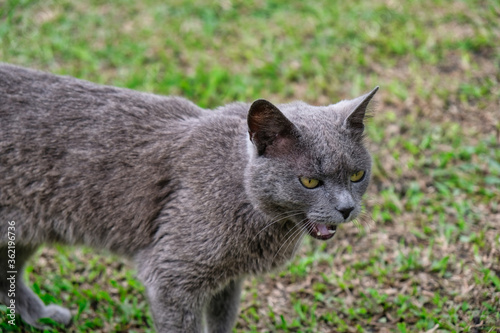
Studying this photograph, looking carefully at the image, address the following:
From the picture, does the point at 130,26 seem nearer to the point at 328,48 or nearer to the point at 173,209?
the point at 328,48

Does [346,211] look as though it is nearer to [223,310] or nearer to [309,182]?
[309,182]

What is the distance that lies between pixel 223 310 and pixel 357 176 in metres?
1.30

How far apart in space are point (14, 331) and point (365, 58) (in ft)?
13.9

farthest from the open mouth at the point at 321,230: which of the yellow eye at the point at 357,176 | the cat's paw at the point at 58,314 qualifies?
the cat's paw at the point at 58,314

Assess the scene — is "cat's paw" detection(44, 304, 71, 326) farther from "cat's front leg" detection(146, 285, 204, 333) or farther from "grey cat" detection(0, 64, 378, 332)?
"cat's front leg" detection(146, 285, 204, 333)

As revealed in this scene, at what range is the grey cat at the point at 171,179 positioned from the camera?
108 inches

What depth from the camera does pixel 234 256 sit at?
9.55 ft

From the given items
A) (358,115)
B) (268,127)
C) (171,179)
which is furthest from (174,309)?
(358,115)

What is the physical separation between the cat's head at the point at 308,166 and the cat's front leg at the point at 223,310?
Result: 841 millimetres

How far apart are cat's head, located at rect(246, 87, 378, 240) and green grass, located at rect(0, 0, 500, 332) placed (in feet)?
3.55

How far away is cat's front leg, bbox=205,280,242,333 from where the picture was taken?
3438 millimetres

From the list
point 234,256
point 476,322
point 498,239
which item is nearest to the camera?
point 234,256

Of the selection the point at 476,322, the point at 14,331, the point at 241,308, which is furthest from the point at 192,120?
the point at 476,322

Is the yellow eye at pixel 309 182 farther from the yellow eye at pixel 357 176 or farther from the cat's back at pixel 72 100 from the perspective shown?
the cat's back at pixel 72 100
